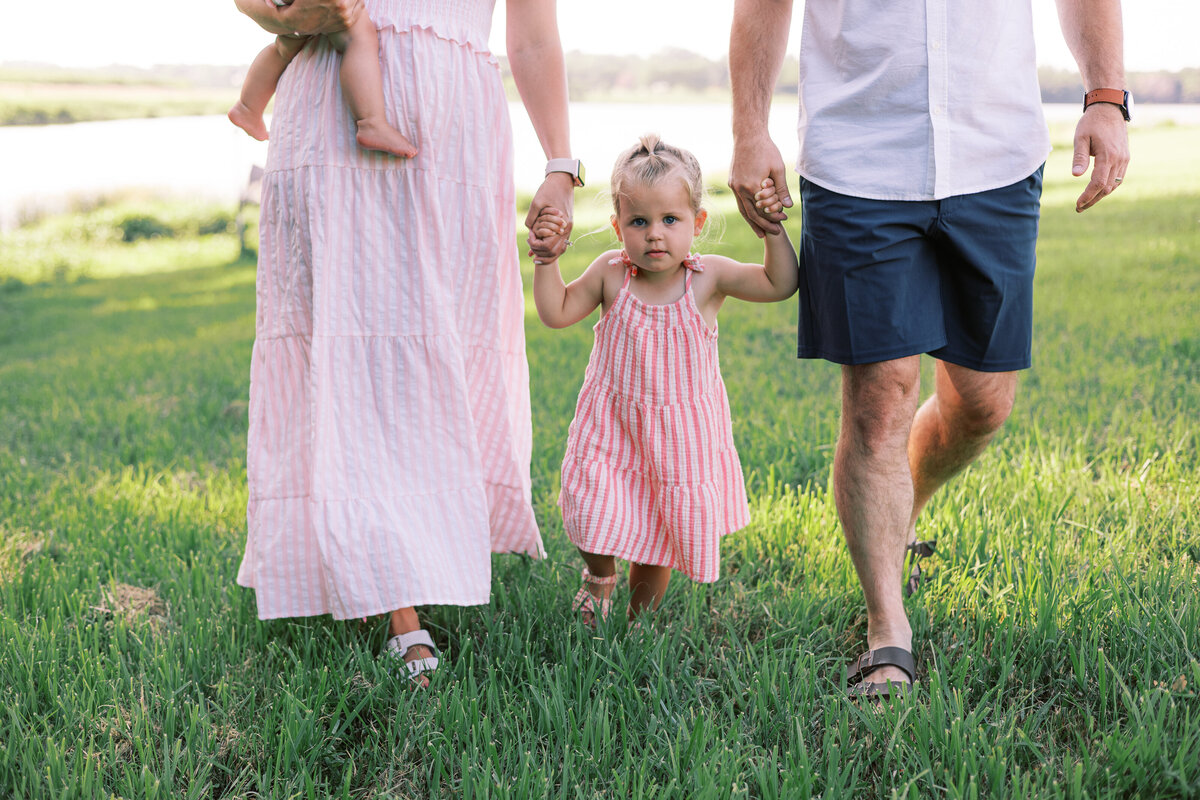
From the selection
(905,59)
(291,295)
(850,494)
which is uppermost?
(905,59)

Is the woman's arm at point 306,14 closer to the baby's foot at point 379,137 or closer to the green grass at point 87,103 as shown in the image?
the baby's foot at point 379,137

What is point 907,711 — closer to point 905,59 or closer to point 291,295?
point 905,59

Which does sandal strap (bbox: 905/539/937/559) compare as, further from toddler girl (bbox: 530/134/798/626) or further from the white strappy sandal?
the white strappy sandal

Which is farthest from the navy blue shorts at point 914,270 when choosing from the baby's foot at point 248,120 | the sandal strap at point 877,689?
the baby's foot at point 248,120

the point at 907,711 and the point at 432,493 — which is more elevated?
the point at 432,493

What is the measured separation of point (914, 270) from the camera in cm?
231

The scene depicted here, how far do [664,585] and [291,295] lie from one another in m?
1.25

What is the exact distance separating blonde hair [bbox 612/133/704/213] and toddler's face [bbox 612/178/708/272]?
0.02m

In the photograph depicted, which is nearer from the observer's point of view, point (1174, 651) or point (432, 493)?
point (1174, 651)

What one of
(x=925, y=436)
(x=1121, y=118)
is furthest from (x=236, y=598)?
(x=1121, y=118)

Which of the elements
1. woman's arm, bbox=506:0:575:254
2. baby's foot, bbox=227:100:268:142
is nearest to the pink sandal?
woman's arm, bbox=506:0:575:254

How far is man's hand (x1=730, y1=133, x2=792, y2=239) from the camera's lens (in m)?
2.28

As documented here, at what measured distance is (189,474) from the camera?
4.29 metres

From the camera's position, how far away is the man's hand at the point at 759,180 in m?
2.28
